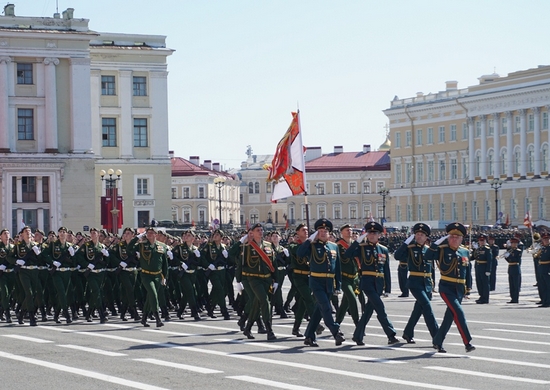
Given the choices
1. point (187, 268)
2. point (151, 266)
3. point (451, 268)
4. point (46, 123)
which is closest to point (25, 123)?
point (46, 123)

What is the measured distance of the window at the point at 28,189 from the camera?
2638 inches

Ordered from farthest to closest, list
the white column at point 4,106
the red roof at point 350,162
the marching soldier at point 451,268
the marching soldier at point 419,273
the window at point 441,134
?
1. the red roof at point 350,162
2. the window at point 441,134
3. the white column at point 4,106
4. the marching soldier at point 419,273
5. the marching soldier at point 451,268

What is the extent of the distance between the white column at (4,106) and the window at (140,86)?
32.9 feet

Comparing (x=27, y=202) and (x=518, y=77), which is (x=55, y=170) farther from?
(x=518, y=77)

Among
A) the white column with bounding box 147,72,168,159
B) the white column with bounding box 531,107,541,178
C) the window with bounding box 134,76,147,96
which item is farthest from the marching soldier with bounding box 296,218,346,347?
the white column with bounding box 531,107,541,178

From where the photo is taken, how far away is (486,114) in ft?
340

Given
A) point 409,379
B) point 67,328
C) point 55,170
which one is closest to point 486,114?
point 55,170

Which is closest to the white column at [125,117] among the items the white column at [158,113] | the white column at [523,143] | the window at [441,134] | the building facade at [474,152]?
the white column at [158,113]

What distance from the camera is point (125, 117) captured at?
75875mm

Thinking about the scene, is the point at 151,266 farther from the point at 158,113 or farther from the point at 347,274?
the point at 158,113

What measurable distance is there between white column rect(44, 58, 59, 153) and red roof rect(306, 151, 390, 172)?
79.8 metres

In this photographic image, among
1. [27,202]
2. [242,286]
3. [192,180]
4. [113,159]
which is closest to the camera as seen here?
[242,286]

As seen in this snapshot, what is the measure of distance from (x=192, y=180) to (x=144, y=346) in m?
128

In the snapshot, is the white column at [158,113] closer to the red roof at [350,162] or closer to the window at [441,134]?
the window at [441,134]
